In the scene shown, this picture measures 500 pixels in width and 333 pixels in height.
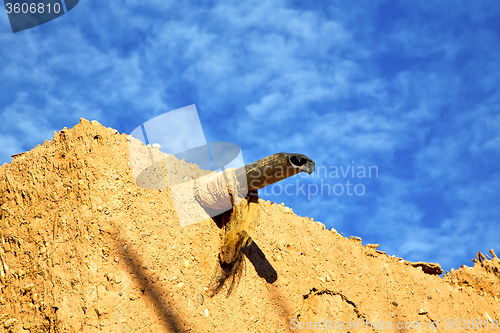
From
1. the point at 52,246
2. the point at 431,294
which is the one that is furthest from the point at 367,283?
the point at 52,246

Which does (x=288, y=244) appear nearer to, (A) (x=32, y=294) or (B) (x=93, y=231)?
(B) (x=93, y=231)

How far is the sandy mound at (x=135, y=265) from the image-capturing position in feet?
12.7

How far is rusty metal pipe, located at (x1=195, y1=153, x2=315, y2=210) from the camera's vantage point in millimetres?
3986

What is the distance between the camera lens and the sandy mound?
3.87 m

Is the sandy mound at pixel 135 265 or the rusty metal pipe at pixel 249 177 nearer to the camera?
the sandy mound at pixel 135 265

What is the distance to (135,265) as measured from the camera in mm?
4105

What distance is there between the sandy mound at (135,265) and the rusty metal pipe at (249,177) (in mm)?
401

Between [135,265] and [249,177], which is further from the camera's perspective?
[249,177]

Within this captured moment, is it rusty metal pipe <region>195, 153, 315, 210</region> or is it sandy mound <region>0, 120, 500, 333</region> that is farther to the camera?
rusty metal pipe <region>195, 153, 315, 210</region>

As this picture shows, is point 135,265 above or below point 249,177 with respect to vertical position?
below

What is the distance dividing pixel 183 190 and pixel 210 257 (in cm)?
101

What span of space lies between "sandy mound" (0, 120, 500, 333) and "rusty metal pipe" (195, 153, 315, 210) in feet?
1.31

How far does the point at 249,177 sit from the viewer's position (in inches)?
177

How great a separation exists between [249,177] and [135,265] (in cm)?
165
